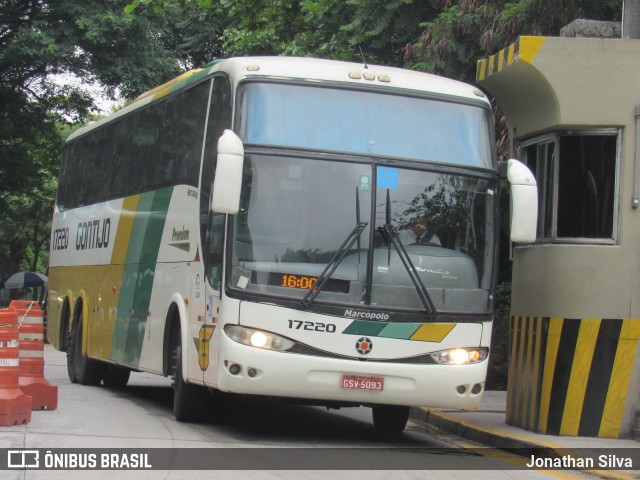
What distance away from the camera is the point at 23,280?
49062 mm

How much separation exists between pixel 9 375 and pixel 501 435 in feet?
16.5

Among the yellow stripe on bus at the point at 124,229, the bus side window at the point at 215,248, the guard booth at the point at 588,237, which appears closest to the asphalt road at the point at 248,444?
the guard booth at the point at 588,237

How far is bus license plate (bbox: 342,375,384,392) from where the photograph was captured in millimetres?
9766

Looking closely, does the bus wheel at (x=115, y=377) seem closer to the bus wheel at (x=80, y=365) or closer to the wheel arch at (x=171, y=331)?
the bus wheel at (x=80, y=365)

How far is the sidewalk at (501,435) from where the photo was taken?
10242 millimetres

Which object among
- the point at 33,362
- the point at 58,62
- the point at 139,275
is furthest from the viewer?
the point at 58,62

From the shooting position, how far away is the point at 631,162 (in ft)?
36.7

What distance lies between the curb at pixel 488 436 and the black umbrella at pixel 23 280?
37799mm

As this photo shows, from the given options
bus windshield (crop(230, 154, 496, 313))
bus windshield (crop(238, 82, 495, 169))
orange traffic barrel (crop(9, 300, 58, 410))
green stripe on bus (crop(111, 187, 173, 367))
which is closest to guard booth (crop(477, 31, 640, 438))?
bus windshield (crop(238, 82, 495, 169))

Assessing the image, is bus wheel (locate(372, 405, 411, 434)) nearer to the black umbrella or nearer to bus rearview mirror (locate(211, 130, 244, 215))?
bus rearview mirror (locate(211, 130, 244, 215))

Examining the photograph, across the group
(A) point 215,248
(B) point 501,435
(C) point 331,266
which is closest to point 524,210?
(C) point 331,266

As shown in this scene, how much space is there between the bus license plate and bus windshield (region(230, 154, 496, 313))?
2.21ft

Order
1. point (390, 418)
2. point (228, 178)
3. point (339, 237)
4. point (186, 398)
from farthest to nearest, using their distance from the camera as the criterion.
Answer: point (390, 418)
point (186, 398)
point (339, 237)
point (228, 178)

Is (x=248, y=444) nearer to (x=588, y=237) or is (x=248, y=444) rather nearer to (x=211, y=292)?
(x=211, y=292)
